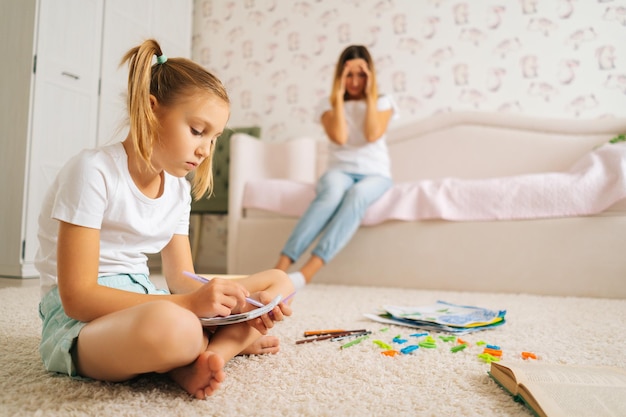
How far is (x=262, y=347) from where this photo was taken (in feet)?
2.72

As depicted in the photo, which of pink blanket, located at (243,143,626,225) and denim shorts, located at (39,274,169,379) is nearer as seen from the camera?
denim shorts, located at (39,274,169,379)

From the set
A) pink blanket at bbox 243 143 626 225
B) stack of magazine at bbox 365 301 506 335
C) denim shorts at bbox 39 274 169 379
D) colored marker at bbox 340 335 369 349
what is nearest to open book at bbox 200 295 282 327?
denim shorts at bbox 39 274 169 379

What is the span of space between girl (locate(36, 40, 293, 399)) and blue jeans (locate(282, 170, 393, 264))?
1.03 meters

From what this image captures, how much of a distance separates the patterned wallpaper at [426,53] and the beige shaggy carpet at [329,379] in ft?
5.52

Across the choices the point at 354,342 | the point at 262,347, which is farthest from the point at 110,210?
→ the point at 354,342

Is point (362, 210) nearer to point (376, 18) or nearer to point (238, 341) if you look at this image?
point (238, 341)

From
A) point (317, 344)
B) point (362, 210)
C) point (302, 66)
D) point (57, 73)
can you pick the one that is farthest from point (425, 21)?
point (317, 344)

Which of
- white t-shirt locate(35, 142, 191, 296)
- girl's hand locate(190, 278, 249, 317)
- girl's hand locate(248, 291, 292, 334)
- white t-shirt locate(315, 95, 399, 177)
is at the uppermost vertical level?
white t-shirt locate(315, 95, 399, 177)

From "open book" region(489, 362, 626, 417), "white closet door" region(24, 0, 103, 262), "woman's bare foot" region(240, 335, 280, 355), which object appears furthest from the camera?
"white closet door" region(24, 0, 103, 262)

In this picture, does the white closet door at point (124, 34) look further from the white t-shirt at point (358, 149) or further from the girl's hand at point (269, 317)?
the girl's hand at point (269, 317)

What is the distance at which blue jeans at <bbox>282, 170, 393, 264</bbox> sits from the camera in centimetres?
188

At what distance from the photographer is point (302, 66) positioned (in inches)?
117

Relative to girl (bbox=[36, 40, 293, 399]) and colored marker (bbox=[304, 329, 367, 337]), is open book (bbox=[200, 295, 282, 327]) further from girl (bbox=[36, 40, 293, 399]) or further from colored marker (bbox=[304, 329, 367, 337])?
colored marker (bbox=[304, 329, 367, 337])

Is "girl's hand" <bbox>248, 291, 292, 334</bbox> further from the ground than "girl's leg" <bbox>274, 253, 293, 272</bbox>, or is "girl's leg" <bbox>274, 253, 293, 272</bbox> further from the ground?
"girl's hand" <bbox>248, 291, 292, 334</bbox>
